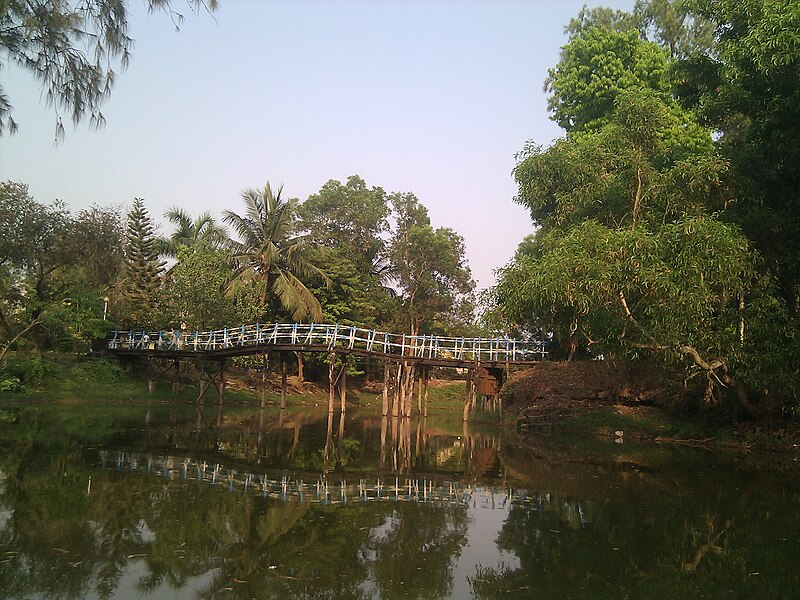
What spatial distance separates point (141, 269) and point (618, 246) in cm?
2839

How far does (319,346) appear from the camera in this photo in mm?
27203

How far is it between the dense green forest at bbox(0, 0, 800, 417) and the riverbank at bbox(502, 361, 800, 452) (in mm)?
791

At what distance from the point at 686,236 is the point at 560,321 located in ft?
18.7

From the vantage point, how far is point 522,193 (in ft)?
81.1

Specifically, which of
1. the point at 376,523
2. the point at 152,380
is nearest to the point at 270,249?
the point at 152,380

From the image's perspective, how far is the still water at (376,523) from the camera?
5.92 m

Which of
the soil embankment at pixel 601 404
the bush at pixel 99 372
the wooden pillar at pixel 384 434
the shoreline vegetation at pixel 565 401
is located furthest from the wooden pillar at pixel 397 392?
the bush at pixel 99 372

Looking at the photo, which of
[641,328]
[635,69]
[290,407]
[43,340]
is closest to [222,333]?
[290,407]

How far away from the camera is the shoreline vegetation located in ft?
66.4

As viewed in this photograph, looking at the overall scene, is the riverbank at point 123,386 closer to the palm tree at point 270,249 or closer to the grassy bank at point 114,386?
the grassy bank at point 114,386

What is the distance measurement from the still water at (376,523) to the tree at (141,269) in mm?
18969

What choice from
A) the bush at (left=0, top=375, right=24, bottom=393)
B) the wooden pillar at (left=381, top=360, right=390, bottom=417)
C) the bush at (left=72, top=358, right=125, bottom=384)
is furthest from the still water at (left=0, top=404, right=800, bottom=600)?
the bush at (left=72, top=358, right=125, bottom=384)

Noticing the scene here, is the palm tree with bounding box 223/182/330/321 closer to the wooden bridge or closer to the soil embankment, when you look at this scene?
the wooden bridge

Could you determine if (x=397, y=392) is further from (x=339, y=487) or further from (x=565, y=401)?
(x=339, y=487)
